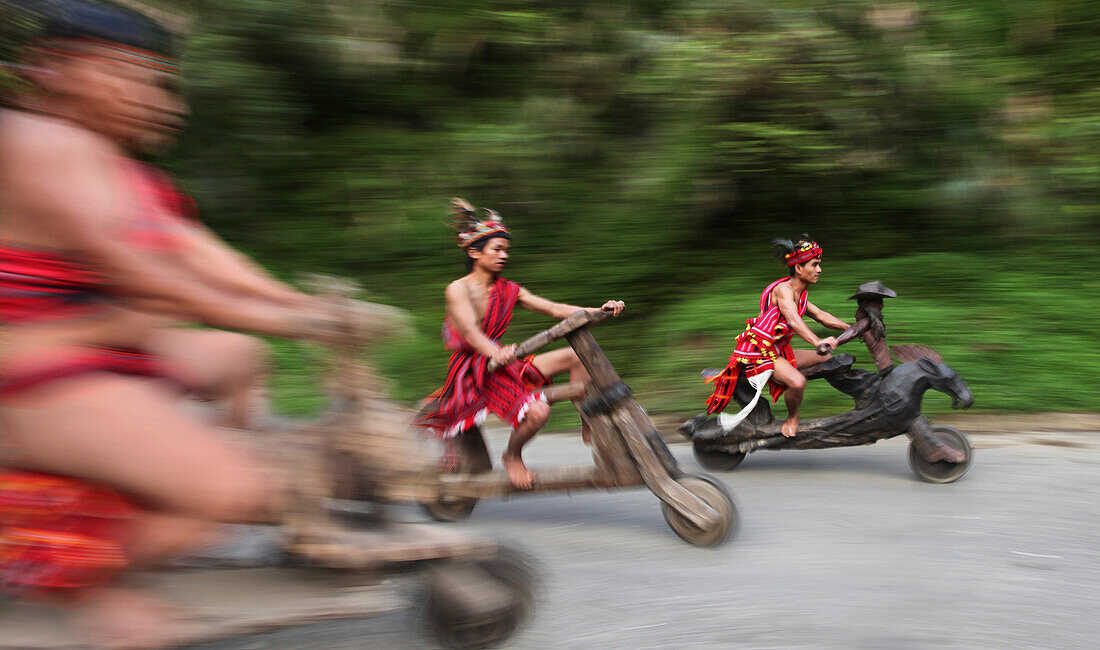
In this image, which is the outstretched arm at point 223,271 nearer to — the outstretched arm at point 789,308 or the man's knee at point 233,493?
the man's knee at point 233,493

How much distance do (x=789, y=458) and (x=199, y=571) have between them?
3.67 metres

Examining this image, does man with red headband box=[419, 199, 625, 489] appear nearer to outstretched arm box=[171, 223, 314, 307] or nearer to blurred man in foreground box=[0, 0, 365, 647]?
outstretched arm box=[171, 223, 314, 307]

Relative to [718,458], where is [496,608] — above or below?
above

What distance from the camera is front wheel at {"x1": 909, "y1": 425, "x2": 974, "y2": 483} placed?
4.55m

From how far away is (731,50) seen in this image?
304 inches

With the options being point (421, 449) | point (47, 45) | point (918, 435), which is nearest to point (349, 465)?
point (421, 449)

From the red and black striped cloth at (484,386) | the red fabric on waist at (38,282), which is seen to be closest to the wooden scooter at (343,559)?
the red fabric on waist at (38,282)

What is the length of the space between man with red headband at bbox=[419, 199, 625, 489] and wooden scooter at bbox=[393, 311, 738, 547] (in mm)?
164

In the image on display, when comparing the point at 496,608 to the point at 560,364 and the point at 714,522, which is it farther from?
the point at 560,364

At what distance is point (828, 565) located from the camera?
3.52 metres

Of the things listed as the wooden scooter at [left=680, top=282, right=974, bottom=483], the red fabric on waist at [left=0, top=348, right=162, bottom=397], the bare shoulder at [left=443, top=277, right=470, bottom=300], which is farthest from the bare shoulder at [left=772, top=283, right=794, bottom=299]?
the red fabric on waist at [left=0, top=348, right=162, bottom=397]

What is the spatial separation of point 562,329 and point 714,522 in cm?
101

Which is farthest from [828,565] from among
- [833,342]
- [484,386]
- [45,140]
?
[45,140]

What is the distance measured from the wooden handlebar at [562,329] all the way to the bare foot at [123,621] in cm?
185
